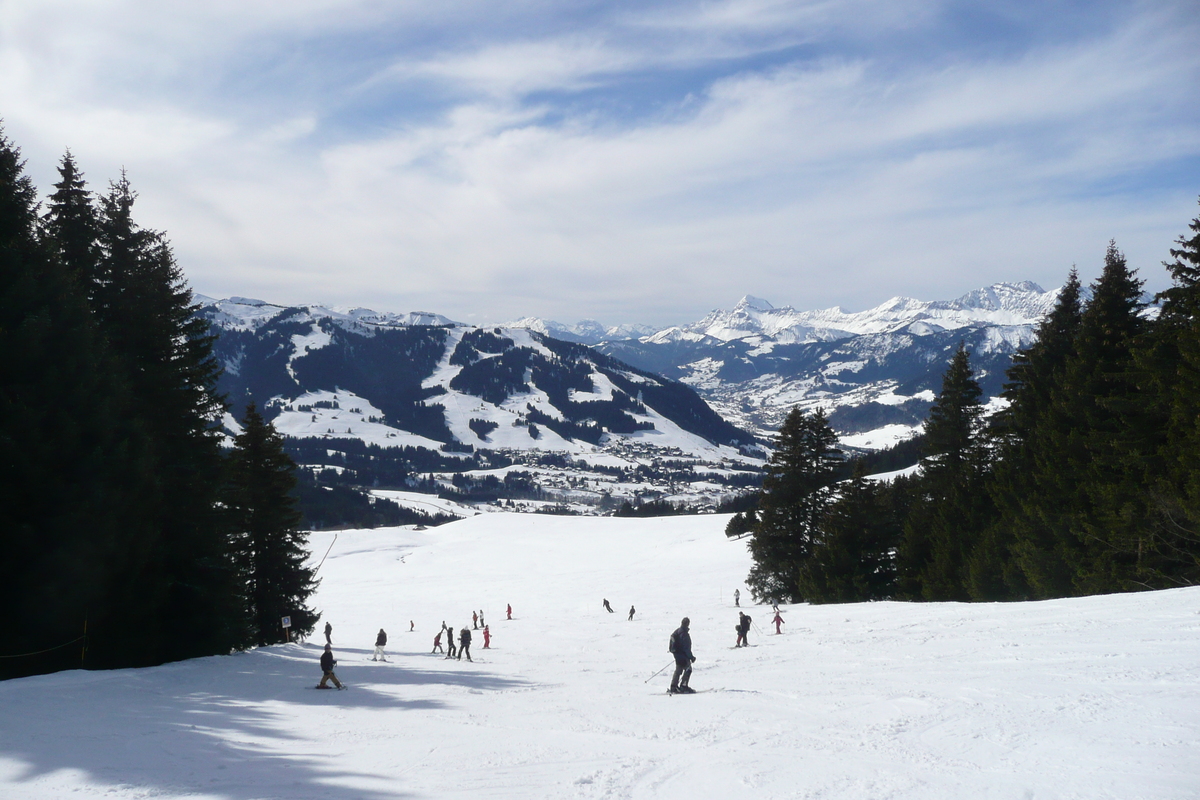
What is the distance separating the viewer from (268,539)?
94.8 feet

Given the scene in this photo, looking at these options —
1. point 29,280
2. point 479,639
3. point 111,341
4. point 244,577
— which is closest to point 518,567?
point 479,639

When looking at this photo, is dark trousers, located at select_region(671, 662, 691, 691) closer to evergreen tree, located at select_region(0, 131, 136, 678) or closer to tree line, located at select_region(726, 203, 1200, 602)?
evergreen tree, located at select_region(0, 131, 136, 678)

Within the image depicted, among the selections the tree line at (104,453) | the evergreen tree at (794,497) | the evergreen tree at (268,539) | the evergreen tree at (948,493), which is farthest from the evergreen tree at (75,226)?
the evergreen tree at (948,493)

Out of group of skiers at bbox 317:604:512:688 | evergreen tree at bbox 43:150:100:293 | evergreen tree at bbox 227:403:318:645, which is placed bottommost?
group of skiers at bbox 317:604:512:688

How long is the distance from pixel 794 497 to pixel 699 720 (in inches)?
1162

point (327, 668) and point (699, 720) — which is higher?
point (327, 668)

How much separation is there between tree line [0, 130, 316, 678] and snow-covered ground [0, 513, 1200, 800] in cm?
179

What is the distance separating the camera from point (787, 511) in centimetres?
4072

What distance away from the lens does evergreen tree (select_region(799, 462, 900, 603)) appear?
36.3 meters

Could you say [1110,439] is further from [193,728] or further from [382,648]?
[193,728]

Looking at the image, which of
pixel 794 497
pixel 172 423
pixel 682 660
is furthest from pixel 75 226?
A: pixel 794 497

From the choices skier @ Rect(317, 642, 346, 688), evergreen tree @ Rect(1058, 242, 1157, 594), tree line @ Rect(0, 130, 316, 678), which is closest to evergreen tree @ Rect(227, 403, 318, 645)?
tree line @ Rect(0, 130, 316, 678)

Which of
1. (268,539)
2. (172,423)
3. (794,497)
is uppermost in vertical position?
(172,423)

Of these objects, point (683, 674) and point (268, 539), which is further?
point (268, 539)
